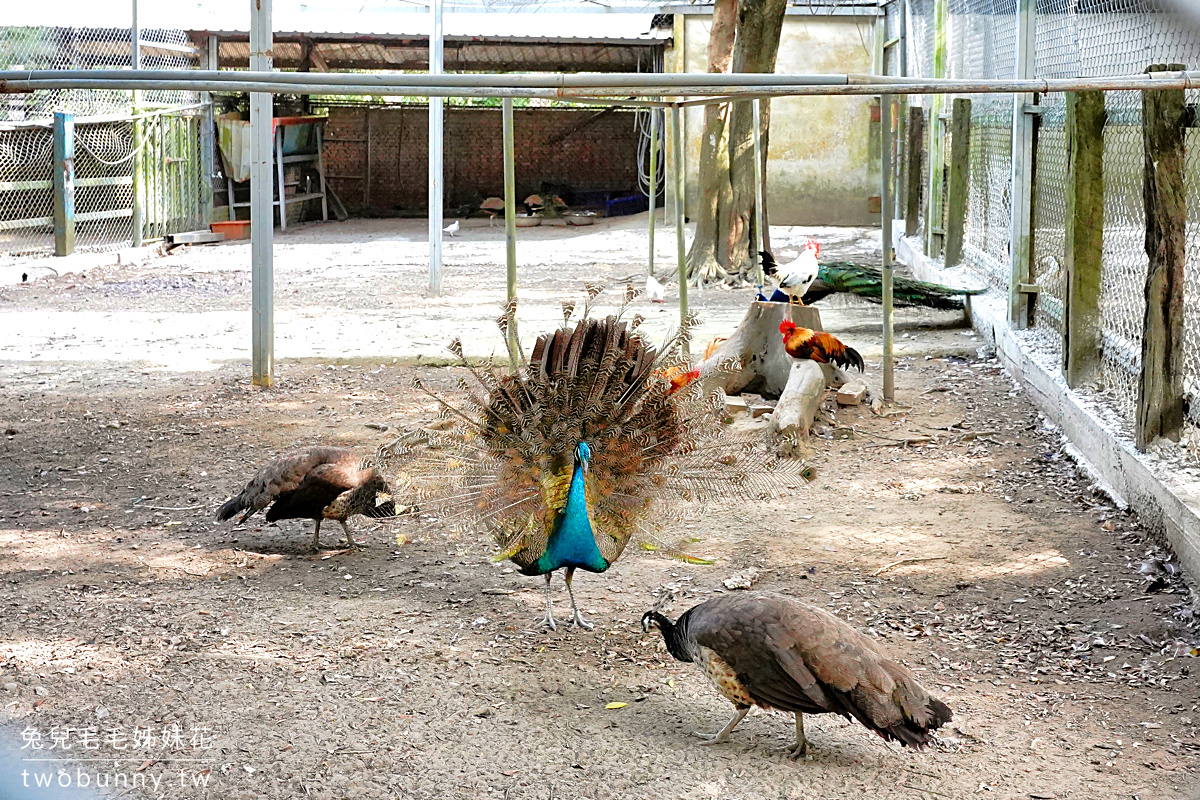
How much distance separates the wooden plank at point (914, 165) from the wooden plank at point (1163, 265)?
981 cm

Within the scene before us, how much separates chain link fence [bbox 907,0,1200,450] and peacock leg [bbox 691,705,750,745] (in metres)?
2.73

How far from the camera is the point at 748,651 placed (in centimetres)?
328

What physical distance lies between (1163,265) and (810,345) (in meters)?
2.64

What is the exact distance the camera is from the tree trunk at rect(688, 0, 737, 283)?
1291 centimetres

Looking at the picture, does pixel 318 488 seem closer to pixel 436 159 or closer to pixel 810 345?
pixel 810 345

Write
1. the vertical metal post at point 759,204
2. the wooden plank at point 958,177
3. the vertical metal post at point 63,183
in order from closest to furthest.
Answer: the wooden plank at point 958,177 → the vertical metal post at point 759,204 → the vertical metal post at point 63,183

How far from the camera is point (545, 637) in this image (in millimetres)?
4254

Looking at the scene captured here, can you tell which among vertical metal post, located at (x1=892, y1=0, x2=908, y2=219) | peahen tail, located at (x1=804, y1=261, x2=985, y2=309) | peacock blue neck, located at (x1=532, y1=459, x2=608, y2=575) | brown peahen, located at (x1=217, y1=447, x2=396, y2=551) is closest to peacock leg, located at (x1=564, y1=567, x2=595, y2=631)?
peacock blue neck, located at (x1=532, y1=459, x2=608, y2=575)

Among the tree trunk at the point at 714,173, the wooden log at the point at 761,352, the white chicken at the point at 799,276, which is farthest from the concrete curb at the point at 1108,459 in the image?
the tree trunk at the point at 714,173

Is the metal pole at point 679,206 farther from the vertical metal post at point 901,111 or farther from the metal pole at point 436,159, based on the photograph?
the vertical metal post at point 901,111

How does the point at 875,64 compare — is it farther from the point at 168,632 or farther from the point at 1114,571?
the point at 168,632

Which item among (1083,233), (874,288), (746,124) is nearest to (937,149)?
(746,124)

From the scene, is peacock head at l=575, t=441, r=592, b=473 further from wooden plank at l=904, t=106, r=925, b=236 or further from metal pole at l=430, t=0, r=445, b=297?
wooden plank at l=904, t=106, r=925, b=236

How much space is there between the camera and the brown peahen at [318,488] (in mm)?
4875
